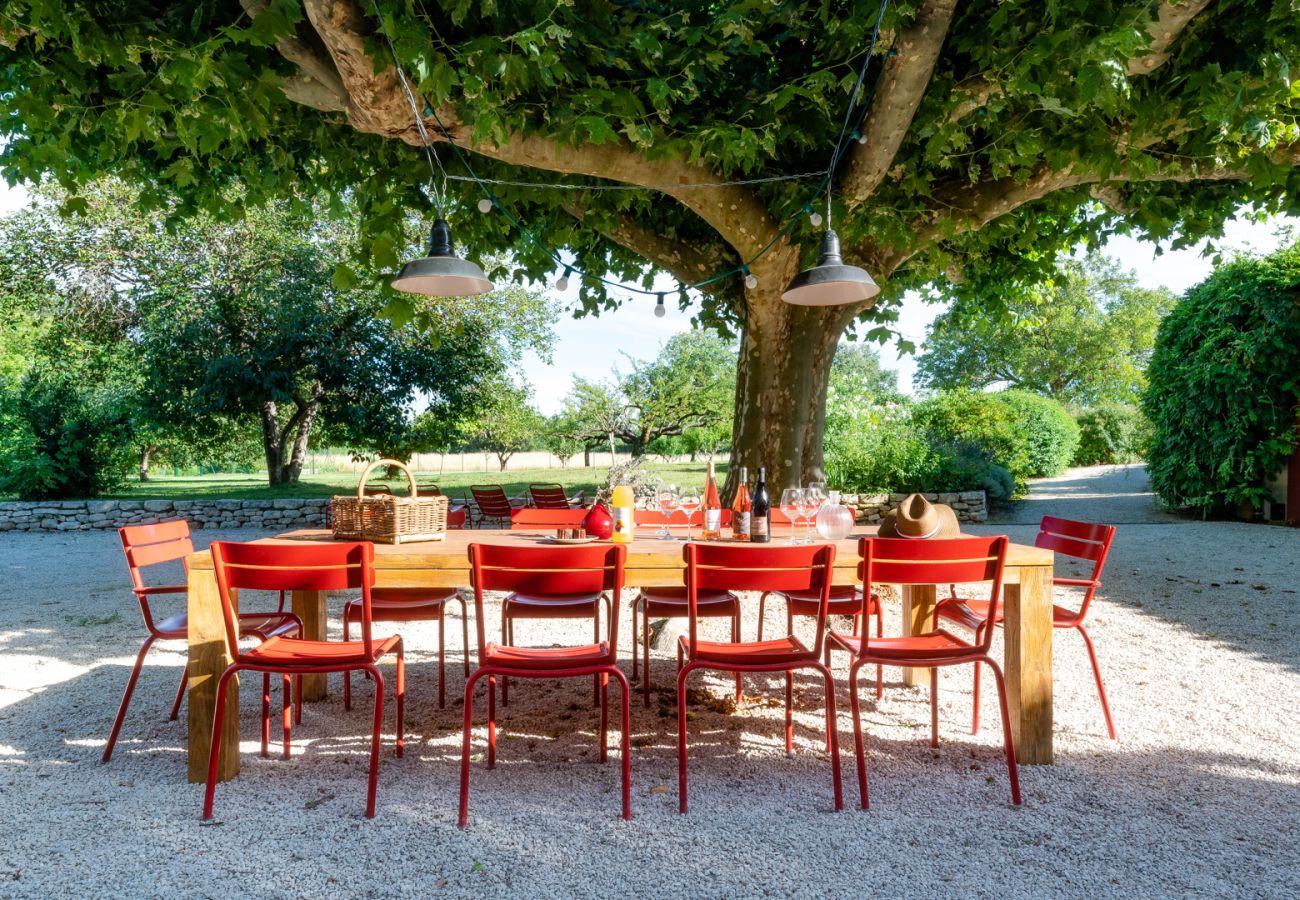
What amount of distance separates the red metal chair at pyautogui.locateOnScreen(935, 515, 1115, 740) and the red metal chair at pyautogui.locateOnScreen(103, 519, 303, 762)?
115 inches

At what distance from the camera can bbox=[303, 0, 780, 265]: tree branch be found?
3.18 metres

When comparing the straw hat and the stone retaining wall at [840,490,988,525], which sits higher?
the straw hat

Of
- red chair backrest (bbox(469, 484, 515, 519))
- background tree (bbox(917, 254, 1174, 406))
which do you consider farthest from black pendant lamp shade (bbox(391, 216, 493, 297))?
background tree (bbox(917, 254, 1174, 406))

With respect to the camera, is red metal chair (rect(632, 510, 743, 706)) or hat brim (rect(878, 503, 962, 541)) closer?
hat brim (rect(878, 503, 962, 541))

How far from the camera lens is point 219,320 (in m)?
12.6

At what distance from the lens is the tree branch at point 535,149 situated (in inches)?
125

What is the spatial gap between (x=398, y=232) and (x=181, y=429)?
33.7 ft

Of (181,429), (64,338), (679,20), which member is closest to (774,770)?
(679,20)

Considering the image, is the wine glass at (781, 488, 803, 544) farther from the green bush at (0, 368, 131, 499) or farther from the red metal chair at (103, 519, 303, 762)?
the green bush at (0, 368, 131, 499)

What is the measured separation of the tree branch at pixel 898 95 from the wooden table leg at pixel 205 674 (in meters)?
3.82

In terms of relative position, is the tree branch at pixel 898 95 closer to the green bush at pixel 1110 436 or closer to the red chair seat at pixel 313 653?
the red chair seat at pixel 313 653

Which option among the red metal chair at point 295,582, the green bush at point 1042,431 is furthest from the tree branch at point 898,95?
the green bush at point 1042,431

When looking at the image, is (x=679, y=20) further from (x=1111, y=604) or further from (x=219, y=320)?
(x=219, y=320)

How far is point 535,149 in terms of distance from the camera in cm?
405
